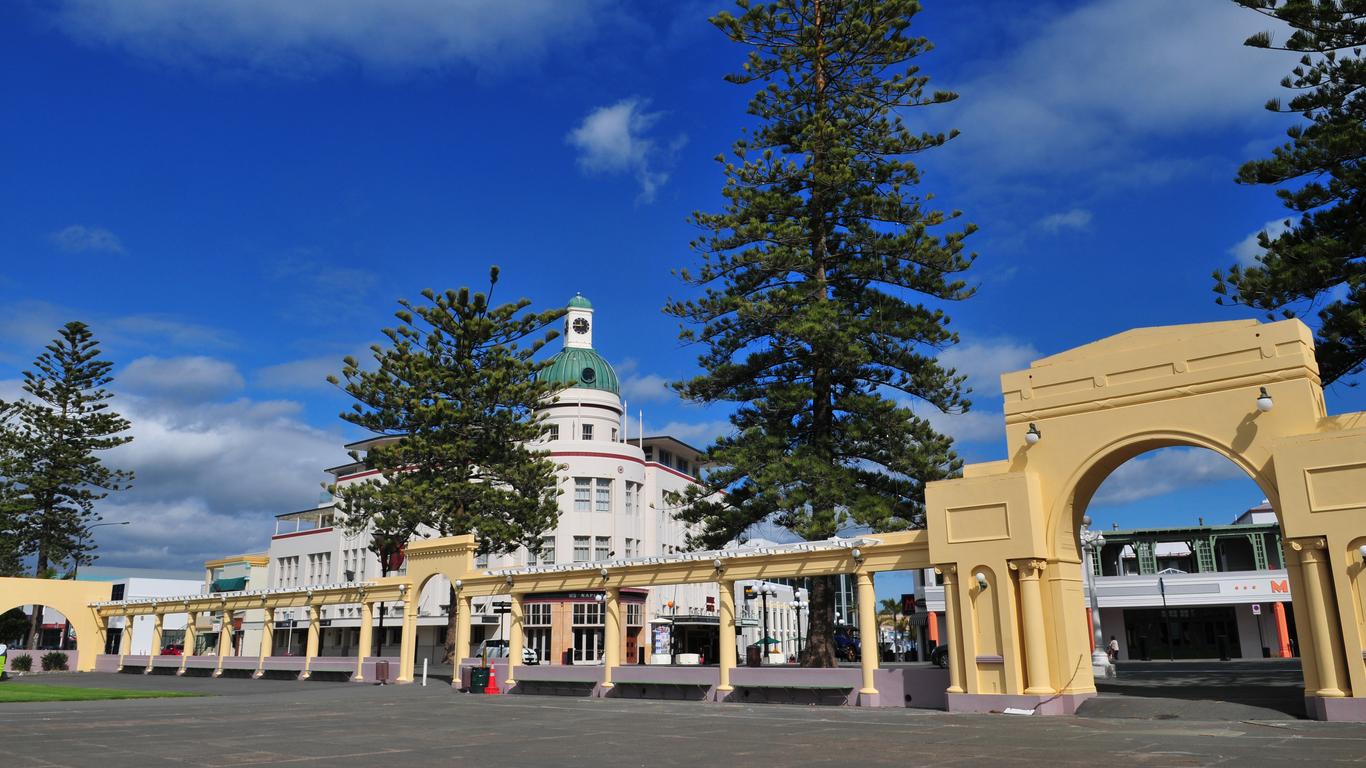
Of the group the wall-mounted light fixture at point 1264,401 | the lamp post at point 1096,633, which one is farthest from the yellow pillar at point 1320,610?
the lamp post at point 1096,633

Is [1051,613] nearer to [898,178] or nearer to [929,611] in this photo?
[898,178]

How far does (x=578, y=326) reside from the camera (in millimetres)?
57250

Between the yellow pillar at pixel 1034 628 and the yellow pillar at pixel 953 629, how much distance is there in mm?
1153

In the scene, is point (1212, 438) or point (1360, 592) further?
point (1212, 438)

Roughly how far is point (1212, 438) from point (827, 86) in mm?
16548

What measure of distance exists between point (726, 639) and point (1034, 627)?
6.67 m

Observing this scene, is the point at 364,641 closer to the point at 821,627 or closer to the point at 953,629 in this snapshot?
the point at 821,627

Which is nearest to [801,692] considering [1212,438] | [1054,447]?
[1054,447]

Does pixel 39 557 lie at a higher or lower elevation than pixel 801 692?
higher

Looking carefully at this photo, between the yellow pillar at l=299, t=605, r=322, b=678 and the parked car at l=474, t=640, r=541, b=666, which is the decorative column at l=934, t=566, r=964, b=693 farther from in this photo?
the parked car at l=474, t=640, r=541, b=666

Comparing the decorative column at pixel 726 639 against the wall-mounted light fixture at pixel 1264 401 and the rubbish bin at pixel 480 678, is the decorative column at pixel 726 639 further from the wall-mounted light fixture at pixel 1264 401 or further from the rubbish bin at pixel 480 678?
the wall-mounted light fixture at pixel 1264 401

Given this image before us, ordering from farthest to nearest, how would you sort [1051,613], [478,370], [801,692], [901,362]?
1. [478,370]
2. [901,362]
3. [801,692]
4. [1051,613]

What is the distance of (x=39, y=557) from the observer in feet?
151

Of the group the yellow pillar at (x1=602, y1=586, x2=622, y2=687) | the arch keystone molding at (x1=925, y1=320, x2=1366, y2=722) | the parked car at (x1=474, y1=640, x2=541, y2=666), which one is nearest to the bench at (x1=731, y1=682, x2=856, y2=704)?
the arch keystone molding at (x1=925, y1=320, x2=1366, y2=722)
